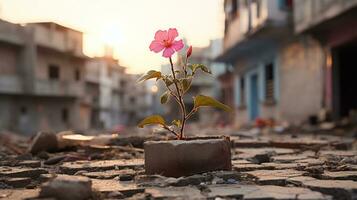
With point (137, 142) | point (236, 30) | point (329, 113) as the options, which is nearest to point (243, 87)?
point (236, 30)

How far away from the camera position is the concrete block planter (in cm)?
306

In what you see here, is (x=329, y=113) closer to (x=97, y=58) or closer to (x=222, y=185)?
(x=222, y=185)

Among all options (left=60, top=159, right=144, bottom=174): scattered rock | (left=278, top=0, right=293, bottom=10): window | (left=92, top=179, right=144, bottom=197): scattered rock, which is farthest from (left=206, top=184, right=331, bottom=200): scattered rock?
(left=278, top=0, right=293, bottom=10): window

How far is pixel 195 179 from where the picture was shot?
9.63 feet

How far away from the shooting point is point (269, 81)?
15.5m

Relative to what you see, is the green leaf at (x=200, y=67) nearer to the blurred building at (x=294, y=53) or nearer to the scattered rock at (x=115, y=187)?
the scattered rock at (x=115, y=187)

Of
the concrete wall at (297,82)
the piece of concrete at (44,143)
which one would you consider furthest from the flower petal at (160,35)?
the concrete wall at (297,82)

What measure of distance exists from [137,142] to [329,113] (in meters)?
6.64

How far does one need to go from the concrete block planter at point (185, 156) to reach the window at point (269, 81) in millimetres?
12295

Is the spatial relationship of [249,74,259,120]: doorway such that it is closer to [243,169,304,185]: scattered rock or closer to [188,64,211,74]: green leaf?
[243,169,304,185]: scattered rock

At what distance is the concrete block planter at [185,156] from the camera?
3062 mm

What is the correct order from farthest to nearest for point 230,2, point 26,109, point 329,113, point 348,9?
point 26,109
point 230,2
point 329,113
point 348,9

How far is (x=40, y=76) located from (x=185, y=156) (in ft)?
87.6

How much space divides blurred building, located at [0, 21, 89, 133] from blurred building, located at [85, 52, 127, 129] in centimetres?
858
